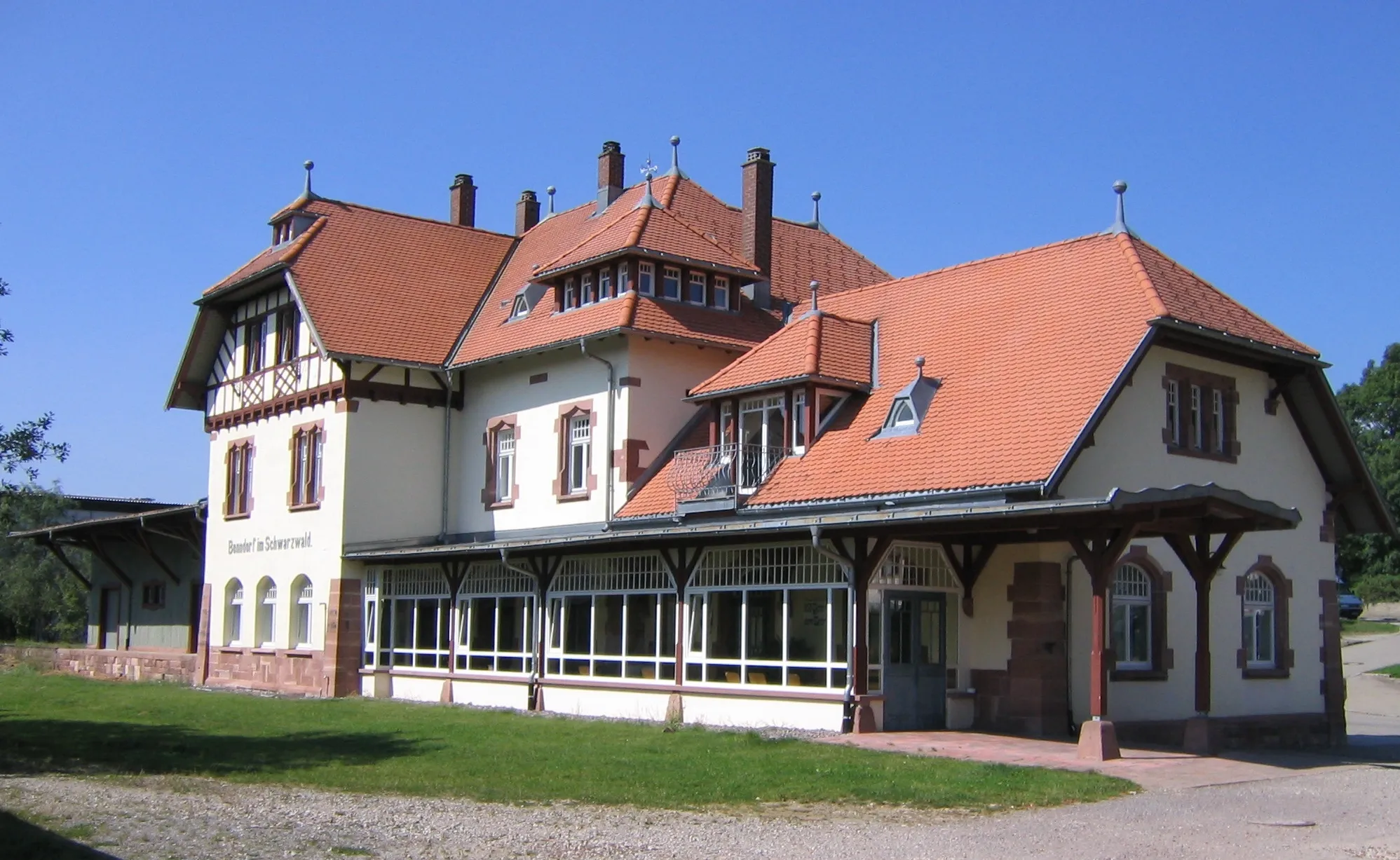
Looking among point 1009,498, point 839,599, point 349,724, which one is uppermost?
point 1009,498

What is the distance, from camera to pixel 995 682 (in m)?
19.0

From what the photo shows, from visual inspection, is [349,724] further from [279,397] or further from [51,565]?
[51,565]

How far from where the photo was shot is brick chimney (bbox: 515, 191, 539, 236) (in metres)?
34.0

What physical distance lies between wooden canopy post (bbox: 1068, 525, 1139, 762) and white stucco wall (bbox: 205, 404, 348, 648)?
15.8 metres

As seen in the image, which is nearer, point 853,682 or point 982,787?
point 982,787

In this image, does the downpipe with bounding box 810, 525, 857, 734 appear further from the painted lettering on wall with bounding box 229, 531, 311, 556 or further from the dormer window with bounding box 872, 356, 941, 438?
the painted lettering on wall with bounding box 229, 531, 311, 556

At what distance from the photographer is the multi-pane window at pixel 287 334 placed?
29891mm

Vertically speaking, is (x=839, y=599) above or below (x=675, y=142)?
below

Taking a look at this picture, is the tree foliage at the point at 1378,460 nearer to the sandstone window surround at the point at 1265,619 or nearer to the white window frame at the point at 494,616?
the sandstone window surround at the point at 1265,619

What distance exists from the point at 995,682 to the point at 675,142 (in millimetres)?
14688

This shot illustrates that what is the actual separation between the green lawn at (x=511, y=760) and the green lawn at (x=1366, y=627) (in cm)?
3745

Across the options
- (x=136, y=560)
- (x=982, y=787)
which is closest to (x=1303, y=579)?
(x=982, y=787)

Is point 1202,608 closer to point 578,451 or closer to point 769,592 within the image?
point 769,592

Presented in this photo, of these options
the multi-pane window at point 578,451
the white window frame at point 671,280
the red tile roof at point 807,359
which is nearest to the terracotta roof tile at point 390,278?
the multi-pane window at point 578,451
